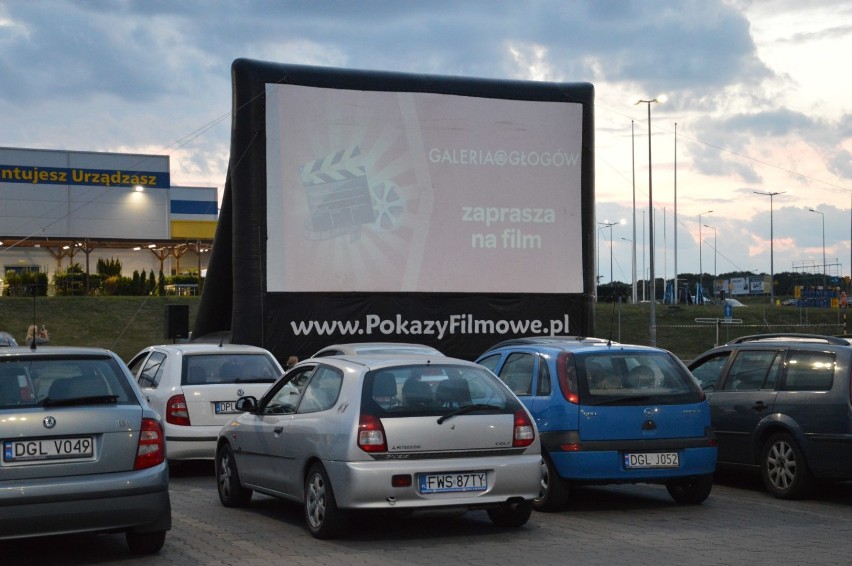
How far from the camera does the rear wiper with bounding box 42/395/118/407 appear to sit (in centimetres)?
718

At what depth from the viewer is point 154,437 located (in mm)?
7391

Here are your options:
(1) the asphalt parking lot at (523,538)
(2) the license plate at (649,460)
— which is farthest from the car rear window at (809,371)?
(2) the license plate at (649,460)

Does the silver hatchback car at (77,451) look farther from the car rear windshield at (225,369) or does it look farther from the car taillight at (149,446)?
the car rear windshield at (225,369)

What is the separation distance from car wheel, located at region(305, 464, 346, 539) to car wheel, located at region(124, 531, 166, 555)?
116 cm

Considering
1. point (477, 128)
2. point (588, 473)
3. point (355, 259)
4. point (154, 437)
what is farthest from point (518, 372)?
point (477, 128)

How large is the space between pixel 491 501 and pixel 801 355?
412 centimetres

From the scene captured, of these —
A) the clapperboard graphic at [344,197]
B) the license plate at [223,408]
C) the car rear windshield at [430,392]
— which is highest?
the clapperboard graphic at [344,197]

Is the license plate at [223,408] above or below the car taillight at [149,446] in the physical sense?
below

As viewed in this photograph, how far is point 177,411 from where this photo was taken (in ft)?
40.7

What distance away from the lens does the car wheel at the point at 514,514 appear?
342 inches

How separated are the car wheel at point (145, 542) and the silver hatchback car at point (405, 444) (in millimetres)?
1192

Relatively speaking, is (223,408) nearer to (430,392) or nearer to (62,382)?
(430,392)

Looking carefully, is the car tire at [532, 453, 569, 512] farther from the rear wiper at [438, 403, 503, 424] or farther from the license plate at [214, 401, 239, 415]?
the license plate at [214, 401, 239, 415]

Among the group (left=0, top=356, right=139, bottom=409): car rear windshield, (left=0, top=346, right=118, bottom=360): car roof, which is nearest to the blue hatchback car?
(left=0, top=356, right=139, bottom=409): car rear windshield
